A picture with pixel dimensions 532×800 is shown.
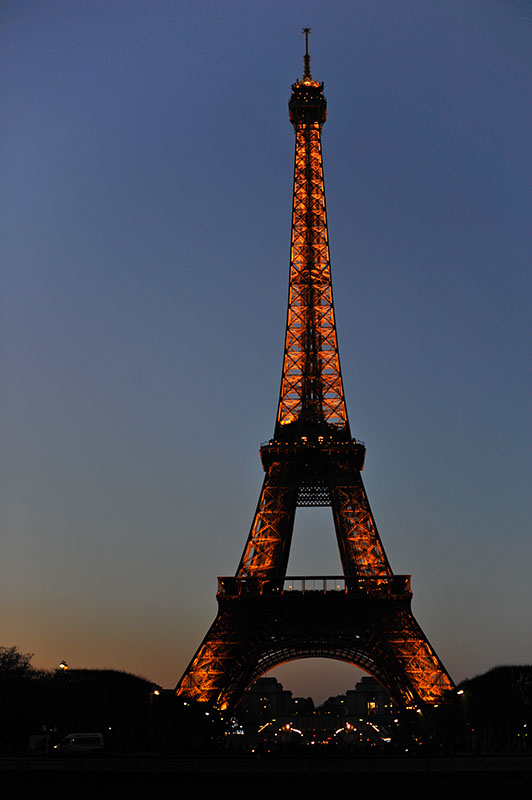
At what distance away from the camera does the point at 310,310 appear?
8394 centimetres

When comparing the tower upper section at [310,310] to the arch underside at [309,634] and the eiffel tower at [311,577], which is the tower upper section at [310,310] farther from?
the arch underside at [309,634]

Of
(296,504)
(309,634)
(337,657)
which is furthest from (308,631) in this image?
(337,657)

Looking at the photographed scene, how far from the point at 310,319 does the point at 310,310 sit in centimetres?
87

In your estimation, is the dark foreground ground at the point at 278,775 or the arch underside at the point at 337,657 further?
the arch underside at the point at 337,657

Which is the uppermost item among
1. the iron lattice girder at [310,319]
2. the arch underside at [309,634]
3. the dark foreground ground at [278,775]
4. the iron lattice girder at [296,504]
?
the iron lattice girder at [310,319]

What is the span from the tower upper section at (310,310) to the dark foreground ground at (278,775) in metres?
43.4

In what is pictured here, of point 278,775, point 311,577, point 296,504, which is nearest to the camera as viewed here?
point 278,775

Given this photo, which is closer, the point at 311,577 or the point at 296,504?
the point at 311,577

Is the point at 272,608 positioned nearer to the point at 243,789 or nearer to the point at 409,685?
the point at 409,685

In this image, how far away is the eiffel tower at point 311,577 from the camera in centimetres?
6888

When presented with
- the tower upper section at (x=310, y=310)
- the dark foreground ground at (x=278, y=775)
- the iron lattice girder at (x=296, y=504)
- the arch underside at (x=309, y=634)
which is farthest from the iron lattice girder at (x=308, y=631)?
the dark foreground ground at (x=278, y=775)

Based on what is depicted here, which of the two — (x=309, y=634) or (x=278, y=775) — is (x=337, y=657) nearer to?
(x=309, y=634)

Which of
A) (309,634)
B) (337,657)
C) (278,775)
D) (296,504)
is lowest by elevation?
(278,775)

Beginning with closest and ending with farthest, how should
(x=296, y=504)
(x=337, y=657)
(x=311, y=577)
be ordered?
(x=311, y=577)
(x=296, y=504)
(x=337, y=657)
